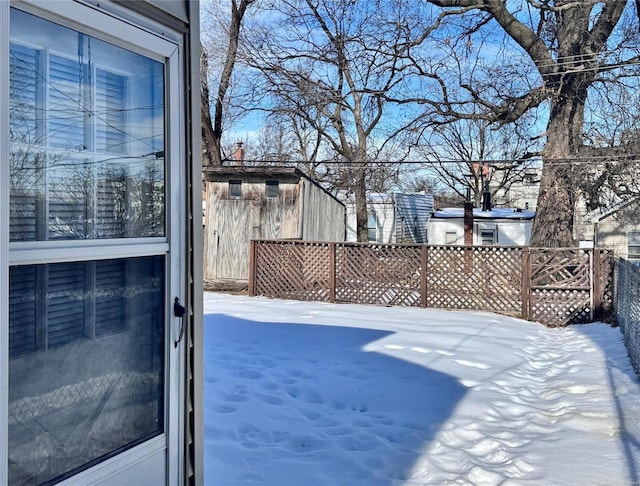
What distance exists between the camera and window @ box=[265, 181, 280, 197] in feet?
42.1

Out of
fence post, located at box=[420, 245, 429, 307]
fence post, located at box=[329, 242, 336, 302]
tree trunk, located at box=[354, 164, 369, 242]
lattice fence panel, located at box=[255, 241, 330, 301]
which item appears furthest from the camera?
tree trunk, located at box=[354, 164, 369, 242]

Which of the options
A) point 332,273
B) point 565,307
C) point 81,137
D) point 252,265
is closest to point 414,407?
point 81,137

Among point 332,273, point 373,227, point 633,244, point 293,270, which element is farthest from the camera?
point 373,227

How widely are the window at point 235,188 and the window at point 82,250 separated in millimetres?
11308

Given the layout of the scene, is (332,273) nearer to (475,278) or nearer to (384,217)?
(475,278)

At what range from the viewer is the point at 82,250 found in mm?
1598

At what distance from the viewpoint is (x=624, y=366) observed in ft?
18.6

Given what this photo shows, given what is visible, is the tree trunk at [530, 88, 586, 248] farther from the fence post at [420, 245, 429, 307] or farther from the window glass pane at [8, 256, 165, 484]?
the window glass pane at [8, 256, 165, 484]

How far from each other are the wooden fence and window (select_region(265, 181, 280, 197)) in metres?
1.94

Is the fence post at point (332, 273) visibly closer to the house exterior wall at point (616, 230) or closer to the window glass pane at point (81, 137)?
the window glass pane at point (81, 137)

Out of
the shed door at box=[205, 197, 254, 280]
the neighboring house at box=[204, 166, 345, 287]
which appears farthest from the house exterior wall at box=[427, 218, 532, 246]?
the shed door at box=[205, 197, 254, 280]

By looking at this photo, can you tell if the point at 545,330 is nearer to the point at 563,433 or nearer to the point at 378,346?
the point at 378,346

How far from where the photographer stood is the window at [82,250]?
1440 millimetres

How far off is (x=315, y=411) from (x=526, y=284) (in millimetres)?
6297
